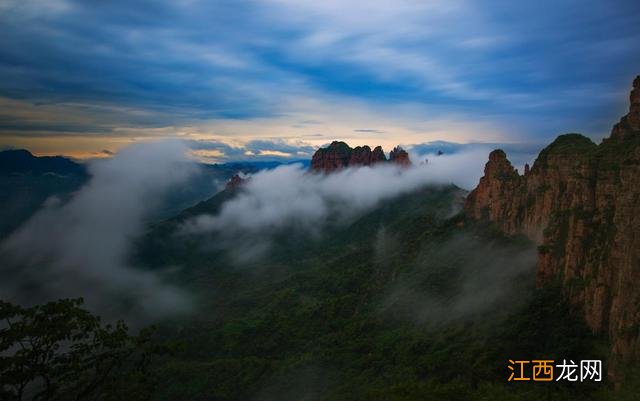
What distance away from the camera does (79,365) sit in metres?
28.2

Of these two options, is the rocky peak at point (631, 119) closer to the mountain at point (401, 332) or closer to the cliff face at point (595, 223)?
the cliff face at point (595, 223)

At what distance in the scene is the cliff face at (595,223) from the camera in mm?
57312

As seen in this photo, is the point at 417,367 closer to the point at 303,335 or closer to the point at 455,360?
the point at 455,360

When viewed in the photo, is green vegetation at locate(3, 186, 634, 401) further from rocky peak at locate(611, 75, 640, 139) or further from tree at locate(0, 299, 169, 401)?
rocky peak at locate(611, 75, 640, 139)

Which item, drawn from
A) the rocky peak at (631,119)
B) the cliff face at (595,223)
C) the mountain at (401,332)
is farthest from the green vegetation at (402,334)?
the rocky peak at (631,119)

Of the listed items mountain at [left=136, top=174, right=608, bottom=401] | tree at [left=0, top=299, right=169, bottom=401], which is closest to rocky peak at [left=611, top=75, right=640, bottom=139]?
mountain at [left=136, top=174, right=608, bottom=401]

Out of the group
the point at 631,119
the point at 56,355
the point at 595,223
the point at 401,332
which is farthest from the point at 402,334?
the point at 56,355

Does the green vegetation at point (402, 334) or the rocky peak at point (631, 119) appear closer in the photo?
the green vegetation at point (402, 334)

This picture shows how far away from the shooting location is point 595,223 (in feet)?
249

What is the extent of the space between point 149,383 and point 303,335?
124006 millimetres

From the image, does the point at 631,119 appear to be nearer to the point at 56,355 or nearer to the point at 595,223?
the point at 595,223

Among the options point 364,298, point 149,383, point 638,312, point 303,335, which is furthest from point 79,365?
point 364,298

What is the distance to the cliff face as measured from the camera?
188ft

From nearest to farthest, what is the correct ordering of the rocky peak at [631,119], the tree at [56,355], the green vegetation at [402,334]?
1. the tree at [56,355]
2. the green vegetation at [402,334]
3. the rocky peak at [631,119]
